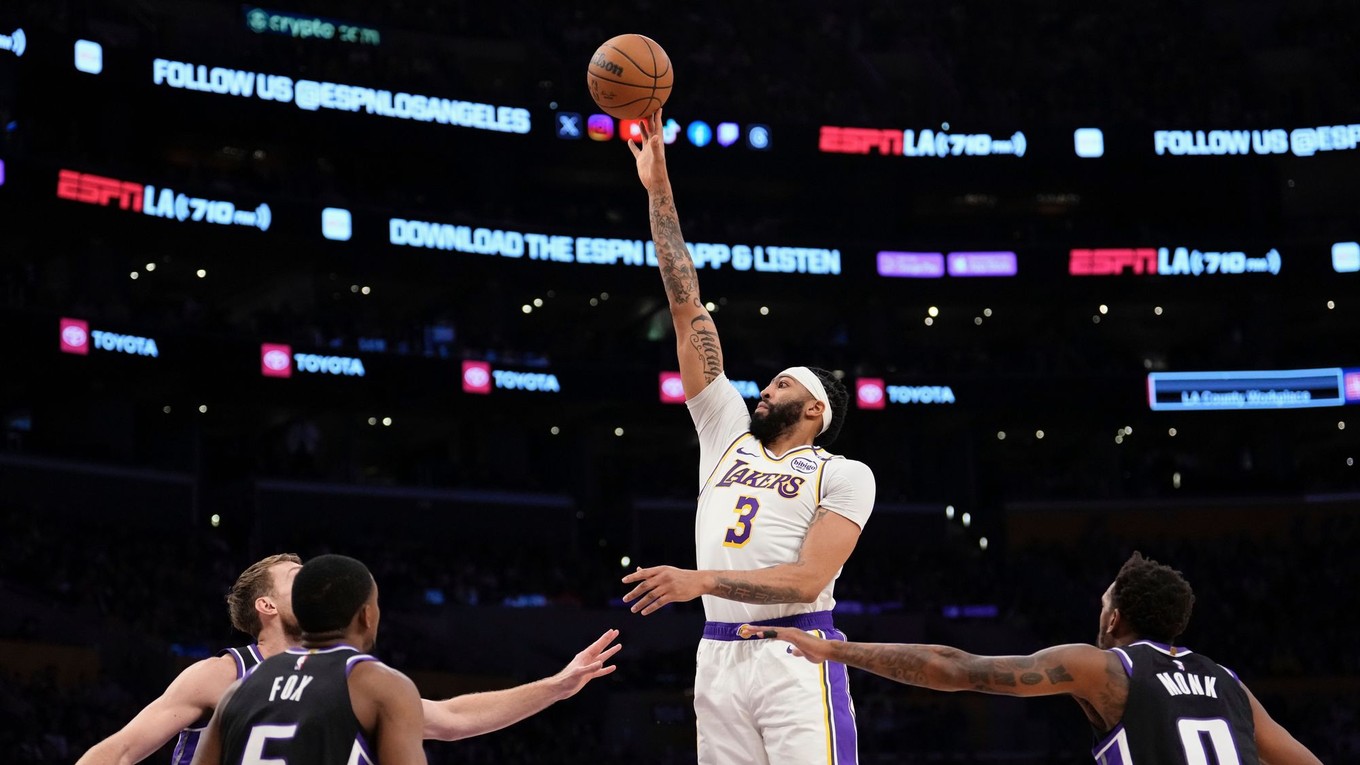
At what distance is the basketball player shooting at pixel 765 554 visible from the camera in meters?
6.17

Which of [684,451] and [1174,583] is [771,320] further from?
[1174,583]

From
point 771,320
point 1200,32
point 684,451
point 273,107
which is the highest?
point 1200,32

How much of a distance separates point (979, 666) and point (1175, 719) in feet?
2.31

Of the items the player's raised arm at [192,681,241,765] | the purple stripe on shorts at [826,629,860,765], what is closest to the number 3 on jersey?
the purple stripe on shorts at [826,629,860,765]

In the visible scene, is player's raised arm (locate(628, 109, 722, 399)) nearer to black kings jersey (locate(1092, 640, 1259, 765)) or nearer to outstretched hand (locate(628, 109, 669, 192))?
outstretched hand (locate(628, 109, 669, 192))

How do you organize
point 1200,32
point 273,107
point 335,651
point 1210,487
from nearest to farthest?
point 335,651 < point 273,107 < point 1210,487 < point 1200,32

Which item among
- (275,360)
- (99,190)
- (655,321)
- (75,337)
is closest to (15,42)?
(99,190)

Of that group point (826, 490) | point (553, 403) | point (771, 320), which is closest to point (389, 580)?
point (553, 403)

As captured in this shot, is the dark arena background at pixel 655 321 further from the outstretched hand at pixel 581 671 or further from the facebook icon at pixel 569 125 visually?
the outstretched hand at pixel 581 671

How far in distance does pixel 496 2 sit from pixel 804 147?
10650 mm

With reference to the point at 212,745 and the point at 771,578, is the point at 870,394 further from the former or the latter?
the point at 212,745

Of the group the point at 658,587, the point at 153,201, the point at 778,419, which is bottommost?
the point at 658,587

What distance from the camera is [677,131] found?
38.4 metres

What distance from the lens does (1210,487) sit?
3981 cm
